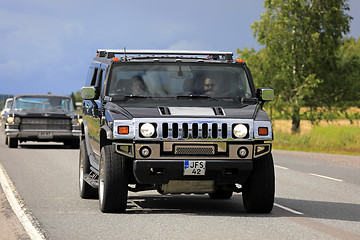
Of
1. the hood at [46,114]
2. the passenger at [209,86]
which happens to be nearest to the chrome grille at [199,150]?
the passenger at [209,86]

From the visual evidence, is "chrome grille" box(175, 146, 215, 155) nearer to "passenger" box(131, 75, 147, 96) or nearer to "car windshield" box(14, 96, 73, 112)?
"passenger" box(131, 75, 147, 96)

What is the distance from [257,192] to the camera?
9461 mm

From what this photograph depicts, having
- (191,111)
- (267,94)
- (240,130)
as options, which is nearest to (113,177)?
(191,111)

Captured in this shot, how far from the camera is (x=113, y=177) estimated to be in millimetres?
9062

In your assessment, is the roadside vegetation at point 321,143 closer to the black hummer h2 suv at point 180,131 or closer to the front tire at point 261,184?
the black hummer h2 suv at point 180,131

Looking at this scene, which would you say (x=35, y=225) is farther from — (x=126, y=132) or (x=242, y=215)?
(x=242, y=215)

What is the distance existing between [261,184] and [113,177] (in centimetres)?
182

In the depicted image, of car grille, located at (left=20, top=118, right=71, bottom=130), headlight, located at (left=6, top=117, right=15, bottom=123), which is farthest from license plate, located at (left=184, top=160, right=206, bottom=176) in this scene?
headlight, located at (left=6, top=117, right=15, bottom=123)

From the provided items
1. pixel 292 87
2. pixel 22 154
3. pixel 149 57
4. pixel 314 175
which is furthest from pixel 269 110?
pixel 149 57

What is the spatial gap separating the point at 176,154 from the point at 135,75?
167 cm

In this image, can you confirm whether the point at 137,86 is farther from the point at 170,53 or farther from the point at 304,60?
the point at 304,60

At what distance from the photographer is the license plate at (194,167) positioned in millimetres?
8953

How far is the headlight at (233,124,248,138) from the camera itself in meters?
9.09

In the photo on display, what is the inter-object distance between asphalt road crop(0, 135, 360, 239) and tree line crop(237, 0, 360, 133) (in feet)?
106
